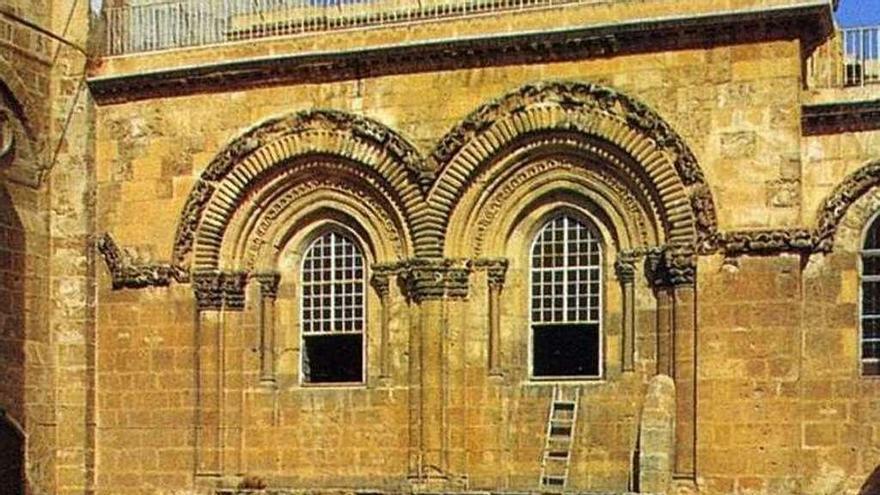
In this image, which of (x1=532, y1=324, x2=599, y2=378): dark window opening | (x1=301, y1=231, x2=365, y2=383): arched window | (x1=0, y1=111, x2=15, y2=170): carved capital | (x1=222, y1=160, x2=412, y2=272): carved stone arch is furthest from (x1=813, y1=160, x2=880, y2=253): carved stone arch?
(x1=0, y1=111, x2=15, y2=170): carved capital

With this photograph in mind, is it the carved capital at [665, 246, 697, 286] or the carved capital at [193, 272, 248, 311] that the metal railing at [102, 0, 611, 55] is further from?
the carved capital at [665, 246, 697, 286]

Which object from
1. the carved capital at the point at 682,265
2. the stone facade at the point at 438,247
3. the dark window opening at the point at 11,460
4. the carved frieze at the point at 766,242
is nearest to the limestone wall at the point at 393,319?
the stone facade at the point at 438,247

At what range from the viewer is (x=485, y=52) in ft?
Result: 70.6

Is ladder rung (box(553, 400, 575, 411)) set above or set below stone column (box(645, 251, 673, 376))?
below

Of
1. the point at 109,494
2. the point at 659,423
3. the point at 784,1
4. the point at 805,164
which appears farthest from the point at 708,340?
→ the point at 109,494

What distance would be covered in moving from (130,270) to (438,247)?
4492 mm

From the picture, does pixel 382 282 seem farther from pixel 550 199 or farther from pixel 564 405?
pixel 564 405

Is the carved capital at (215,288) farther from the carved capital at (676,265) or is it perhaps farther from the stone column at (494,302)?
the carved capital at (676,265)

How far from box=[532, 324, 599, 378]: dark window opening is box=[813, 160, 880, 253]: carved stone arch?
3.12m

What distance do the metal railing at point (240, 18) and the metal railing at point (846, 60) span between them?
13.9 ft

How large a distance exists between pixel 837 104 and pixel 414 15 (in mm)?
5877

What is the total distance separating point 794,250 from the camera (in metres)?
19.9

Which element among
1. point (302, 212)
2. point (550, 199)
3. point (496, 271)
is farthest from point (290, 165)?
point (550, 199)

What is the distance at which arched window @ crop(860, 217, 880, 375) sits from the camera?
19.9 metres
